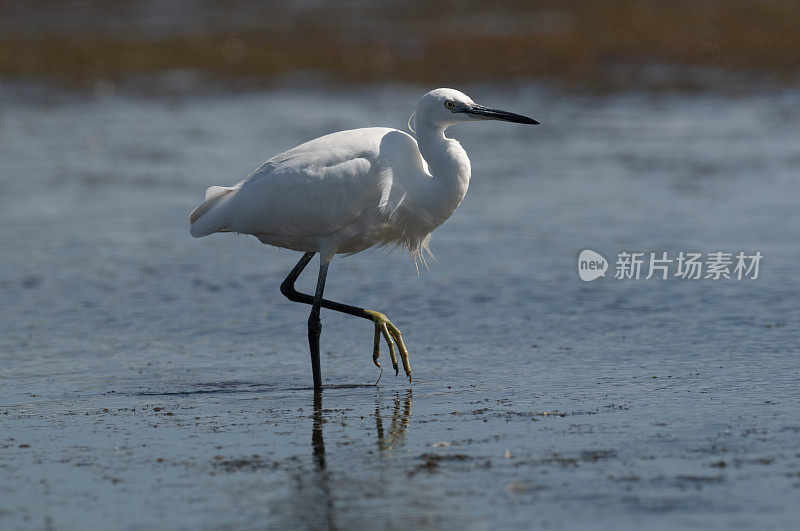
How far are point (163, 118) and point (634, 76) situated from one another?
8210 millimetres

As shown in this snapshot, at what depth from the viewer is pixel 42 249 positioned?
12367mm

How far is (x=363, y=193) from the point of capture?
7.90 meters

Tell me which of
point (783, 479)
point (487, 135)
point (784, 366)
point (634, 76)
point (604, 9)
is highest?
point (604, 9)

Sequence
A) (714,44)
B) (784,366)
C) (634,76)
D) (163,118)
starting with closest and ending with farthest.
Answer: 1. (784,366)
2. (163,118)
3. (634,76)
4. (714,44)

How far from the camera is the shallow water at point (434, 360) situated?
566 cm

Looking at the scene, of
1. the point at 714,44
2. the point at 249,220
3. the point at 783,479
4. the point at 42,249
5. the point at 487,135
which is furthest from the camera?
the point at 714,44

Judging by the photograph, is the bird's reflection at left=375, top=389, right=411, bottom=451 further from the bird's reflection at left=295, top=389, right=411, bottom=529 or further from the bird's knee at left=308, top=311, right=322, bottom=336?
the bird's knee at left=308, top=311, right=322, bottom=336

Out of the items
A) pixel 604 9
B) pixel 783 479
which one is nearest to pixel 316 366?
pixel 783 479

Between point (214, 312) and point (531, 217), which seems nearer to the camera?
point (214, 312)

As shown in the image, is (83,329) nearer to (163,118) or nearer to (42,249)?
(42,249)

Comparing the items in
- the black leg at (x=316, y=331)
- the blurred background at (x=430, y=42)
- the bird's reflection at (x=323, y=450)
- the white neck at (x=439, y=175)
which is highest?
the blurred background at (x=430, y=42)

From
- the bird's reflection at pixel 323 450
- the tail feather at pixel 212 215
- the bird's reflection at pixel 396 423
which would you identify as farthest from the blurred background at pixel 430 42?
the bird's reflection at pixel 323 450

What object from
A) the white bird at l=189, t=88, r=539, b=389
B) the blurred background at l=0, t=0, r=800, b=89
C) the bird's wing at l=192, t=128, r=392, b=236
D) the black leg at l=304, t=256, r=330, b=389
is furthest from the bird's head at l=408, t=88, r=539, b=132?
the blurred background at l=0, t=0, r=800, b=89

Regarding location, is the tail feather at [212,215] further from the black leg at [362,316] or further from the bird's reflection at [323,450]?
the bird's reflection at [323,450]
